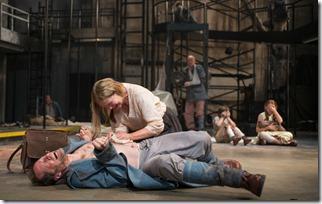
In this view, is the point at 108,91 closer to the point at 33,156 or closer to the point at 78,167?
the point at 78,167

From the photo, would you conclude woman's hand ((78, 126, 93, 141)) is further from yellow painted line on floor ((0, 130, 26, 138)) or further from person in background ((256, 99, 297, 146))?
yellow painted line on floor ((0, 130, 26, 138))

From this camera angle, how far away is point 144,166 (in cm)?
181

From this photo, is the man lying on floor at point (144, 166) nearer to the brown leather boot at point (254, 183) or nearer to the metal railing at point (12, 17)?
the brown leather boot at point (254, 183)

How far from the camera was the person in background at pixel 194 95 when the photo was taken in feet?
10.1

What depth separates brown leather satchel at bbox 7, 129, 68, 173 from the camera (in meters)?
2.07

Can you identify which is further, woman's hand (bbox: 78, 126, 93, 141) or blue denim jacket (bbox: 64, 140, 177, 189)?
woman's hand (bbox: 78, 126, 93, 141)

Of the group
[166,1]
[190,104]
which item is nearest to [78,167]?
[190,104]

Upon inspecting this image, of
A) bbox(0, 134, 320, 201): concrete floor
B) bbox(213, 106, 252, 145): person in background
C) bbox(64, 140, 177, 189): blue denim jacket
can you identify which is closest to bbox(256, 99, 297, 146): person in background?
bbox(213, 106, 252, 145): person in background

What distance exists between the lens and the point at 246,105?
287 cm

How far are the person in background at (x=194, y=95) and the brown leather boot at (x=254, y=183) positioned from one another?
1.42 meters

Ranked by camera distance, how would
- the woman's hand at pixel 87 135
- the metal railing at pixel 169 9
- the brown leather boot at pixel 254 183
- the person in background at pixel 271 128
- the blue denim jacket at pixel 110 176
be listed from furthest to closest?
the metal railing at pixel 169 9, the person in background at pixel 271 128, the woman's hand at pixel 87 135, the blue denim jacket at pixel 110 176, the brown leather boot at pixel 254 183

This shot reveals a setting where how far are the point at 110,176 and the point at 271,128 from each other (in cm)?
174

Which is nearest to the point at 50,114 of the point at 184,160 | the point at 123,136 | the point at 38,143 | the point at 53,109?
the point at 53,109

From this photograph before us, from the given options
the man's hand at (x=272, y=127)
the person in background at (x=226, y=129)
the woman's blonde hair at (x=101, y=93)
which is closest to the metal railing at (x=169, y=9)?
the person in background at (x=226, y=129)
